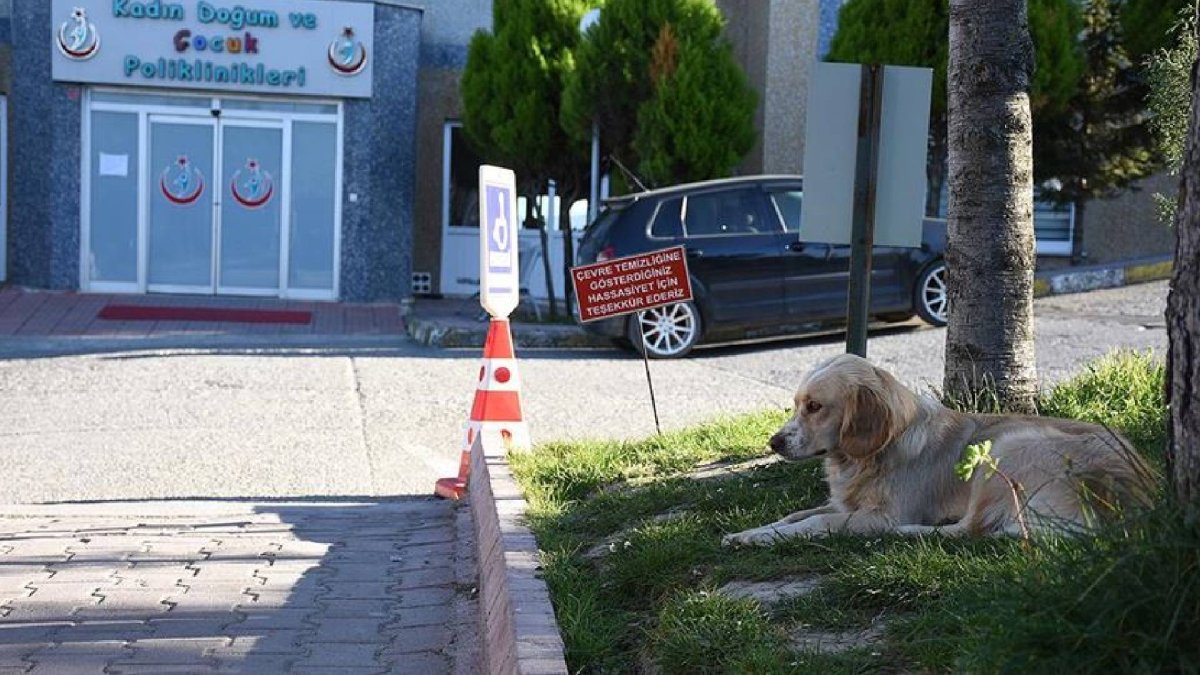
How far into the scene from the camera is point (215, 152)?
22.1 m

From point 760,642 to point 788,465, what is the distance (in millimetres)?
2872

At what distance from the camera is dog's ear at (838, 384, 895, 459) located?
532 cm

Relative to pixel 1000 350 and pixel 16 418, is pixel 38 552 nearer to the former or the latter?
pixel 1000 350

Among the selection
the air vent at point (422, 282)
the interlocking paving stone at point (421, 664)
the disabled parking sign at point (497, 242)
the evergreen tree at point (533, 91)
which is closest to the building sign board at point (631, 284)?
the disabled parking sign at point (497, 242)

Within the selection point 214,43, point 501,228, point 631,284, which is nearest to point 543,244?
point 214,43

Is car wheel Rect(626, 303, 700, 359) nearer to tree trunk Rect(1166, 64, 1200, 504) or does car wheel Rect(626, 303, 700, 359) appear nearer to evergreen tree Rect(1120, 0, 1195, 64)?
evergreen tree Rect(1120, 0, 1195, 64)

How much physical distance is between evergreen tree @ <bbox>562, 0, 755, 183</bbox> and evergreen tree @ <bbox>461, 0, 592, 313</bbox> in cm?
91

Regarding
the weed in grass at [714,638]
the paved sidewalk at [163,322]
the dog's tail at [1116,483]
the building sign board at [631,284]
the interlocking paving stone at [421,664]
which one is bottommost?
the paved sidewalk at [163,322]

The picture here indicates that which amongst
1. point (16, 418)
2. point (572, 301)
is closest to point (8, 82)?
point (572, 301)

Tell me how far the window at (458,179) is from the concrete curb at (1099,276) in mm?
9114

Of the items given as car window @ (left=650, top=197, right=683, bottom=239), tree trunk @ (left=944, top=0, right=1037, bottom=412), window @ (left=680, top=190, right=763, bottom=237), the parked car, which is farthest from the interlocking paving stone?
window @ (left=680, top=190, right=763, bottom=237)

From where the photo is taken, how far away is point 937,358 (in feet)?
46.8

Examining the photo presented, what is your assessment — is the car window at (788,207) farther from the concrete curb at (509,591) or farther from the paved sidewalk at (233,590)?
the concrete curb at (509,591)

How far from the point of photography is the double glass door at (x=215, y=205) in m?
22.0
